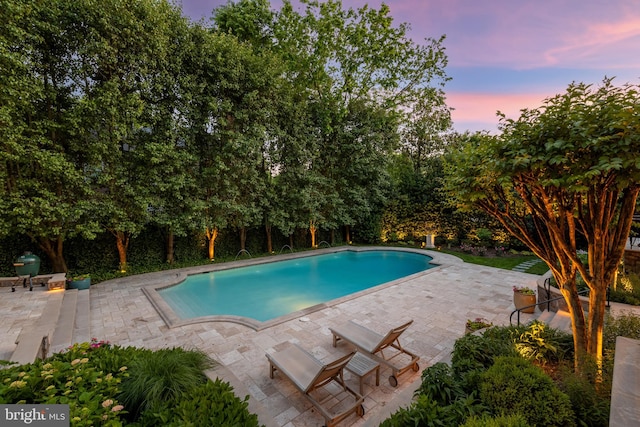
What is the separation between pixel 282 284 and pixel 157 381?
8.98 metres

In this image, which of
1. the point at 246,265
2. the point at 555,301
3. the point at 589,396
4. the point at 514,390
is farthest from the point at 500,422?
the point at 246,265

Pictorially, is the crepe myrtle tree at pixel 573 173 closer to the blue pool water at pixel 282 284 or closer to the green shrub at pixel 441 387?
the green shrub at pixel 441 387

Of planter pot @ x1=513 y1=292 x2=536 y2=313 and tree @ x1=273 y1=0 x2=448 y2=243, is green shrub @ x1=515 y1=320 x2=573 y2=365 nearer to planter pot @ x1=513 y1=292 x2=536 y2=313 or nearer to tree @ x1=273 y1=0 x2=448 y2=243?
planter pot @ x1=513 y1=292 x2=536 y2=313

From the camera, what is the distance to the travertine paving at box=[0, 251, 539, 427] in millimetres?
4078

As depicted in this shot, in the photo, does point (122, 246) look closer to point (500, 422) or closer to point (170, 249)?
point (170, 249)

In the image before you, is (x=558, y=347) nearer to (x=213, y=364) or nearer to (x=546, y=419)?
(x=546, y=419)

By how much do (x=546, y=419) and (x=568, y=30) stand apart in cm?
911

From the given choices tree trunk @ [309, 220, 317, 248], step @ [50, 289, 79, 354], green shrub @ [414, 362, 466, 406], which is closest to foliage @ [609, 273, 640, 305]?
green shrub @ [414, 362, 466, 406]

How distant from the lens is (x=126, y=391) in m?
2.96

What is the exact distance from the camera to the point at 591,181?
9.69 ft

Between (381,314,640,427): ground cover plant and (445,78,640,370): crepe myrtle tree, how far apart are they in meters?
0.53

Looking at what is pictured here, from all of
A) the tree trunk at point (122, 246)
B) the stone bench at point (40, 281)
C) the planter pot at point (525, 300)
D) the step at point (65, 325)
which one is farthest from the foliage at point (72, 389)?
the tree trunk at point (122, 246)

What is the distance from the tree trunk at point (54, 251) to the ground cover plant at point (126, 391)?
9.49m

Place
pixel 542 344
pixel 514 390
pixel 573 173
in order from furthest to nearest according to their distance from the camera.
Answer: pixel 542 344, pixel 514 390, pixel 573 173
